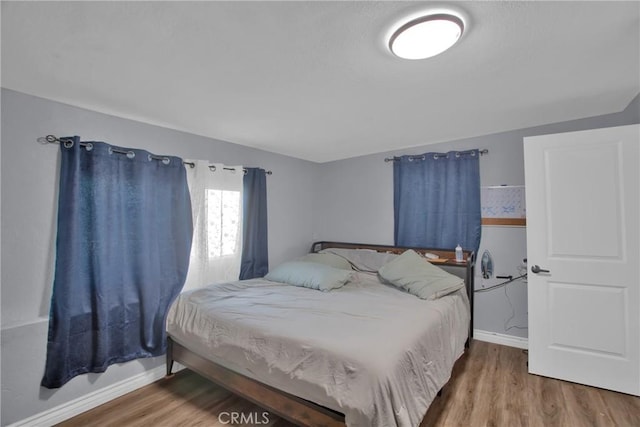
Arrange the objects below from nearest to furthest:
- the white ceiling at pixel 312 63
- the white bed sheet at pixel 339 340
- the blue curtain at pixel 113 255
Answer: the white ceiling at pixel 312 63, the white bed sheet at pixel 339 340, the blue curtain at pixel 113 255

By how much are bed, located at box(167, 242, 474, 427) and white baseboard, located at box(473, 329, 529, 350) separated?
2.22 feet

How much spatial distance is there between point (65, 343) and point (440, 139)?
152 inches

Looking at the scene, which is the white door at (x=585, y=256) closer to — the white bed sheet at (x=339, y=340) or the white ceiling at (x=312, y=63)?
the white ceiling at (x=312, y=63)

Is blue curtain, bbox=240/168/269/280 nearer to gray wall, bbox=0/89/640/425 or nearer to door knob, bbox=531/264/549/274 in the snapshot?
gray wall, bbox=0/89/640/425

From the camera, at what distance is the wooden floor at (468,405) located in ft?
6.37

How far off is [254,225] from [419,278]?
1.92 m

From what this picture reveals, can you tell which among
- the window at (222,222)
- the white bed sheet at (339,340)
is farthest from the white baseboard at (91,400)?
the window at (222,222)

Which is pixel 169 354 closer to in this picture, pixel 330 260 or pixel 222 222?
pixel 222 222

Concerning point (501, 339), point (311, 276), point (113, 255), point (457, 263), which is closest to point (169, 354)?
point (113, 255)

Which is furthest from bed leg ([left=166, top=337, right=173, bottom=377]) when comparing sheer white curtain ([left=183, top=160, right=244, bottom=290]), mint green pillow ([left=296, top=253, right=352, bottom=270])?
mint green pillow ([left=296, top=253, right=352, bottom=270])

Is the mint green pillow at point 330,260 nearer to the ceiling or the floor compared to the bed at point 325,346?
nearer to the ceiling

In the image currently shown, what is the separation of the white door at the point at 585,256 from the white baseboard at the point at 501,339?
1.85 feet

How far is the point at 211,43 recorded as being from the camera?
144cm

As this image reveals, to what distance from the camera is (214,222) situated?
120 inches
